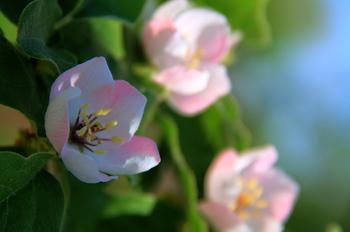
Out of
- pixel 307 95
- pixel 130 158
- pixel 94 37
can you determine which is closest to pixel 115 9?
pixel 94 37

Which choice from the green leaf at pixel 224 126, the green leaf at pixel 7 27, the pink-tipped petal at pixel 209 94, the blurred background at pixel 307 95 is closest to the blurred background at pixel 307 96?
the blurred background at pixel 307 95

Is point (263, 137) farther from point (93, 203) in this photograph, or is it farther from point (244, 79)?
point (93, 203)

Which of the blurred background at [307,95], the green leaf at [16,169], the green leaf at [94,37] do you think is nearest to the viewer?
the green leaf at [16,169]

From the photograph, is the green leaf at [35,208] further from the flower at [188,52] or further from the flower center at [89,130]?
the flower at [188,52]

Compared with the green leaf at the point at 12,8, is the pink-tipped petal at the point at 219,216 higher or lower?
lower

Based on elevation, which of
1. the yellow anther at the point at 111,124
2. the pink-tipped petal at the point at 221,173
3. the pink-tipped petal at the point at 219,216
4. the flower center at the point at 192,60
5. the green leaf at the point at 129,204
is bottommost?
the green leaf at the point at 129,204

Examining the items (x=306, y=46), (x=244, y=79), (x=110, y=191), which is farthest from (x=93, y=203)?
(x=306, y=46)
